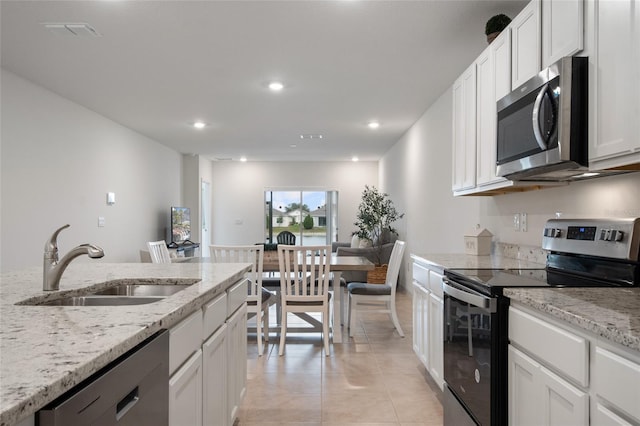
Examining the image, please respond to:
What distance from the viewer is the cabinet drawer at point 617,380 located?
100cm

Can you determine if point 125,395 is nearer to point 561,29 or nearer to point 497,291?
point 497,291

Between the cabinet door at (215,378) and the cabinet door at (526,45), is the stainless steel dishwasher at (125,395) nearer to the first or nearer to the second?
the cabinet door at (215,378)

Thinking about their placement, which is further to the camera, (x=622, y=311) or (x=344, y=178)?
(x=344, y=178)

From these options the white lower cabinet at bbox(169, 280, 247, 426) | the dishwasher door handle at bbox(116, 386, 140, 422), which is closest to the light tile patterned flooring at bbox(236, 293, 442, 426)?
the white lower cabinet at bbox(169, 280, 247, 426)

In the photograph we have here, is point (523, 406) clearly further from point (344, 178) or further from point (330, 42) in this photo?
point (344, 178)

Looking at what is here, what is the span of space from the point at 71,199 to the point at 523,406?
5043mm

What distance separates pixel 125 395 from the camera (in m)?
0.96

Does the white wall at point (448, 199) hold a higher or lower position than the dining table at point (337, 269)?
higher

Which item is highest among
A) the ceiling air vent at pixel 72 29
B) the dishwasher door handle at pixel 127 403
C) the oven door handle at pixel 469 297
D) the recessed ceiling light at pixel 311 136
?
the ceiling air vent at pixel 72 29

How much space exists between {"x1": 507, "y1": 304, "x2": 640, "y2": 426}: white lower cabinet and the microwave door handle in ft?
2.54

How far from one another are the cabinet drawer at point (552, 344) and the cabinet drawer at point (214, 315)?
1.20m

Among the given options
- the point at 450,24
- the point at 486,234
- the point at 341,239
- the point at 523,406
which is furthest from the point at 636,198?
the point at 341,239

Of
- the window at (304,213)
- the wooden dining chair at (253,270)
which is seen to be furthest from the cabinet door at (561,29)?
the window at (304,213)

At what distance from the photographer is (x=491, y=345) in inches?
67.3
